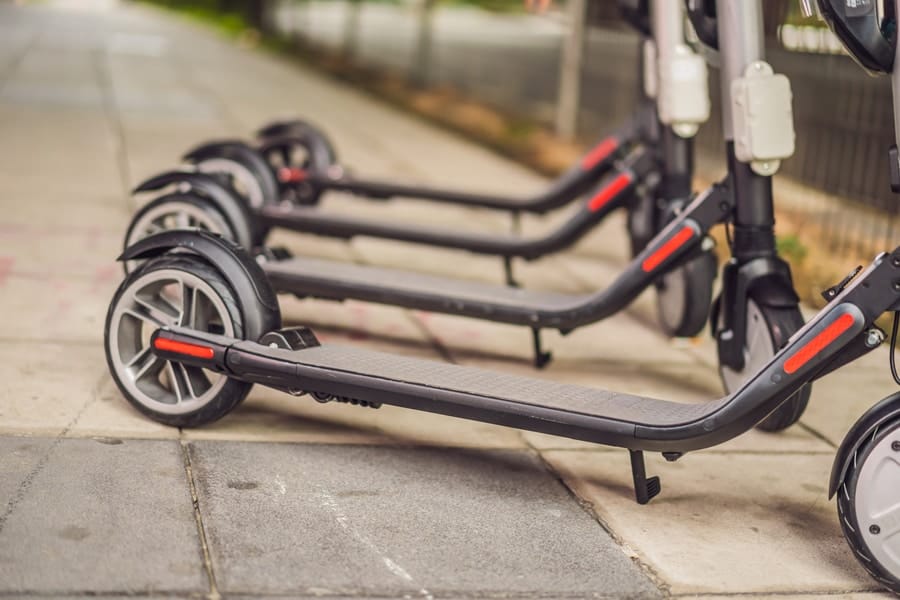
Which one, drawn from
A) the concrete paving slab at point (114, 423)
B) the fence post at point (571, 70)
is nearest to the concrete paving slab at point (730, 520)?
the concrete paving slab at point (114, 423)

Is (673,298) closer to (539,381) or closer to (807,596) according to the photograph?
(539,381)

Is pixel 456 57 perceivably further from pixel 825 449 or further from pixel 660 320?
pixel 825 449

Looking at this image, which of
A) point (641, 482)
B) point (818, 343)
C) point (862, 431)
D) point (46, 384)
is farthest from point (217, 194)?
point (862, 431)

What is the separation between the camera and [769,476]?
4.14m

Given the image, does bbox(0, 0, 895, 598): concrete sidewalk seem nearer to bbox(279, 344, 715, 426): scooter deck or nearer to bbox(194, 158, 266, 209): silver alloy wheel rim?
bbox(279, 344, 715, 426): scooter deck

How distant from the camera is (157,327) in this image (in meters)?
4.16

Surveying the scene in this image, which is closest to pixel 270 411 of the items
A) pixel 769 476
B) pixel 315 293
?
pixel 315 293

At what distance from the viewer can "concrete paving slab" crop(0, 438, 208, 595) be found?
9.89 ft

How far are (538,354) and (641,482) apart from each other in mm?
1485

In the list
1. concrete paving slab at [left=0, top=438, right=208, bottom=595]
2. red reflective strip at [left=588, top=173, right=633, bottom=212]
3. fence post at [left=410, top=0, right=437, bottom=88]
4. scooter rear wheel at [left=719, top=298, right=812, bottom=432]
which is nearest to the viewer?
Answer: concrete paving slab at [left=0, top=438, right=208, bottom=595]

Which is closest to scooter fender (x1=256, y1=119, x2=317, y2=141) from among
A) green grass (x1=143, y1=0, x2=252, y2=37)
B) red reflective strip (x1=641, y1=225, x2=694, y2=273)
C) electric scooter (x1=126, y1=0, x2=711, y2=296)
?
electric scooter (x1=126, y1=0, x2=711, y2=296)

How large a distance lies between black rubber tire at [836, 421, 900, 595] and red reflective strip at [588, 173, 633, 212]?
2.92m

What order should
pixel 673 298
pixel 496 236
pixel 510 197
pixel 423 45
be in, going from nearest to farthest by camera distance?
pixel 673 298
pixel 496 236
pixel 510 197
pixel 423 45

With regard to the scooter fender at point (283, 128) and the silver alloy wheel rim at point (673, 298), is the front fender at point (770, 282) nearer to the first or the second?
the silver alloy wheel rim at point (673, 298)
